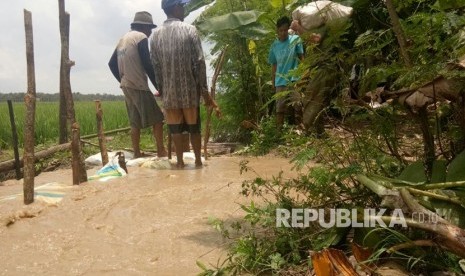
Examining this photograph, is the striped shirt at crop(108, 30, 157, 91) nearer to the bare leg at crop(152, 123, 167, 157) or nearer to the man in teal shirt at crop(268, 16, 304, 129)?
the bare leg at crop(152, 123, 167, 157)

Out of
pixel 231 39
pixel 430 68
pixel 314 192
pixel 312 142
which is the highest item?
pixel 231 39

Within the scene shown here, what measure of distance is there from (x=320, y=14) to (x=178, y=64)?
266cm

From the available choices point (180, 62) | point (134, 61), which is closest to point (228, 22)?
point (134, 61)

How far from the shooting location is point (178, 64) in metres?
4.51

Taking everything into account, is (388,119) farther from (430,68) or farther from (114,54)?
(114,54)

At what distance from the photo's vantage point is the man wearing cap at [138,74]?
17.5ft

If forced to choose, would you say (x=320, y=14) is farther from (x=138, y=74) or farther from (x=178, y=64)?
(x=138, y=74)

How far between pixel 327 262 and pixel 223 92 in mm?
6217

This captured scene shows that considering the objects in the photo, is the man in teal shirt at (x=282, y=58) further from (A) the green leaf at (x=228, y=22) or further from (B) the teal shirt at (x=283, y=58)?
(A) the green leaf at (x=228, y=22)

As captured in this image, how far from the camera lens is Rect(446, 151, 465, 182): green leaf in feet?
5.31

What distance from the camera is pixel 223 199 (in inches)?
122

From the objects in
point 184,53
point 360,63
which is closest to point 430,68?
point 360,63

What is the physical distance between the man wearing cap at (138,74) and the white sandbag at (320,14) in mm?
3243

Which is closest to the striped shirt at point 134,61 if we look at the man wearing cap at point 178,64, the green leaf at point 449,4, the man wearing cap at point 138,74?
the man wearing cap at point 138,74
